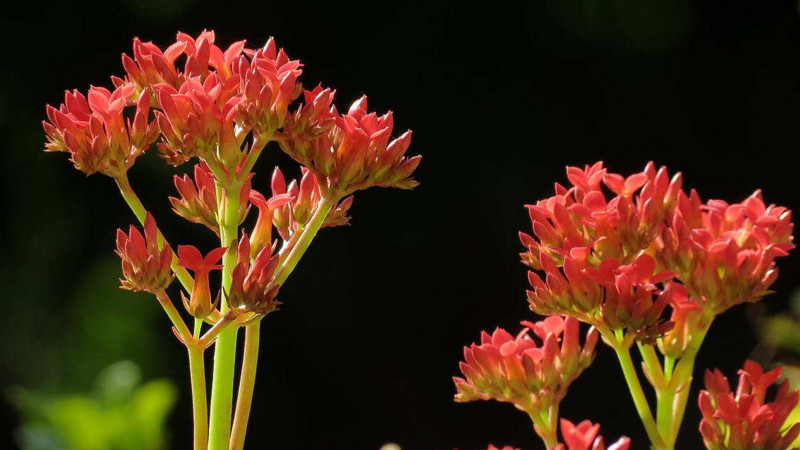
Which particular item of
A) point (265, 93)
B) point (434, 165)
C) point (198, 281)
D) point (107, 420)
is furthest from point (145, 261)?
point (434, 165)

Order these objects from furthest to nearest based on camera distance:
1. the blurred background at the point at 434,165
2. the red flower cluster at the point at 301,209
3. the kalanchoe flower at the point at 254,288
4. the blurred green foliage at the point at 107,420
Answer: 1. the blurred background at the point at 434,165
2. the blurred green foliage at the point at 107,420
3. the red flower cluster at the point at 301,209
4. the kalanchoe flower at the point at 254,288

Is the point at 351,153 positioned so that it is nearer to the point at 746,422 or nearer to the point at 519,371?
the point at 519,371

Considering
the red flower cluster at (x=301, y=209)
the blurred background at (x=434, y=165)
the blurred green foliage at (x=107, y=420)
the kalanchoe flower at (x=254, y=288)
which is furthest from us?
the blurred background at (x=434, y=165)

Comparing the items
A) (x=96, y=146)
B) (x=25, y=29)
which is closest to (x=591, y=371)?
(x=25, y=29)

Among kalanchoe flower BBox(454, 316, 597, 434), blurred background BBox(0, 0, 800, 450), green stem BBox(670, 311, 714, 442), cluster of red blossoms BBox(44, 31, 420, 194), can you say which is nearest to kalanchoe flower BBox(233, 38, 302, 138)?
cluster of red blossoms BBox(44, 31, 420, 194)

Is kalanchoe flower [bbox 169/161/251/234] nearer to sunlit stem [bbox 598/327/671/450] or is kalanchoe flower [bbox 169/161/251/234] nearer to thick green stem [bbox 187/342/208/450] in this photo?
thick green stem [bbox 187/342/208/450]

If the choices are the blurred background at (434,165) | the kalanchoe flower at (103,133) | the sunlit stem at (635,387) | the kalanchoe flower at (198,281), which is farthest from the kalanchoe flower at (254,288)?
the blurred background at (434,165)

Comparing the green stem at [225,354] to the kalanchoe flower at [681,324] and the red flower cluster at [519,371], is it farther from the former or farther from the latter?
the kalanchoe flower at [681,324]
